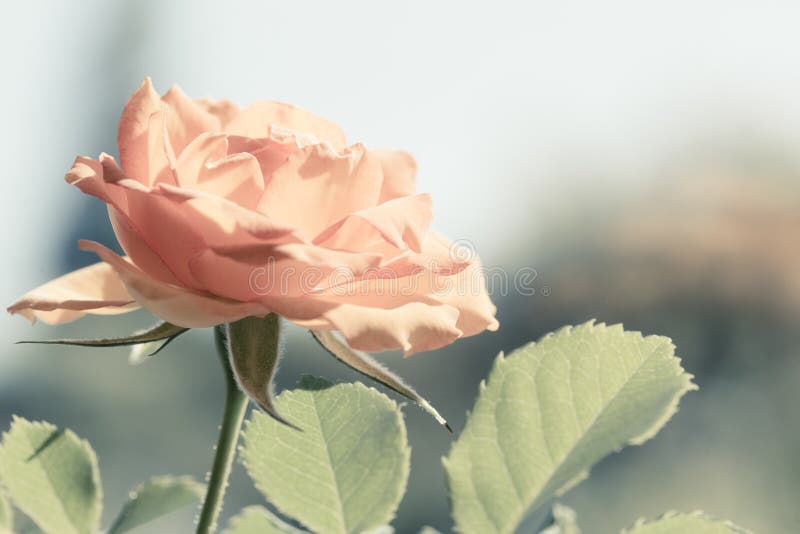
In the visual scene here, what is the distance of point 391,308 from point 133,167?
0.41 ft

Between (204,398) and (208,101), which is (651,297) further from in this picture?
(208,101)

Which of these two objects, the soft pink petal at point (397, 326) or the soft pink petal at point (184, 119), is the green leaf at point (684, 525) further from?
the soft pink petal at point (184, 119)

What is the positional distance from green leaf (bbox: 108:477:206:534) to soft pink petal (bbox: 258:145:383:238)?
13cm

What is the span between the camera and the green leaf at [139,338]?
362 mm

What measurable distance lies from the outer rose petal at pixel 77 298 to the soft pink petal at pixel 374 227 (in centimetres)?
9

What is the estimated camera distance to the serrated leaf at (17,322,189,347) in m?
0.36

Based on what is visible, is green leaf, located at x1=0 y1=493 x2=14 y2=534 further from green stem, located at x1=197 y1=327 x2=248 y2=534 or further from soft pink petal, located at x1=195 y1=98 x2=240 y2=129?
soft pink petal, located at x1=195 y1=98 x2=240 y2=129

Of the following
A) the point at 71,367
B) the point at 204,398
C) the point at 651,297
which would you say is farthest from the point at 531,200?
the point at 71,367

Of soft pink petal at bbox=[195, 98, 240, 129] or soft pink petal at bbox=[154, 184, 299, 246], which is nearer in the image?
soft pink petal at bbox=[154, 184, 299, 246]

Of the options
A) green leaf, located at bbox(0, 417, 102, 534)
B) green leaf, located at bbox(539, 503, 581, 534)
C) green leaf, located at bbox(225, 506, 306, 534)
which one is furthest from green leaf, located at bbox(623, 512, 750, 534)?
green leaf, located at bbox(0, 417, 102, 534)

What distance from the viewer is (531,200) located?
7145 millimetres

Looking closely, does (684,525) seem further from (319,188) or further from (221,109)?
(221,109)

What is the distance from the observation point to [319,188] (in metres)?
0.39

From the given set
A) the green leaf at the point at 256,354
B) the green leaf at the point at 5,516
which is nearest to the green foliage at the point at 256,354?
the green leaf at the point at 256,354
